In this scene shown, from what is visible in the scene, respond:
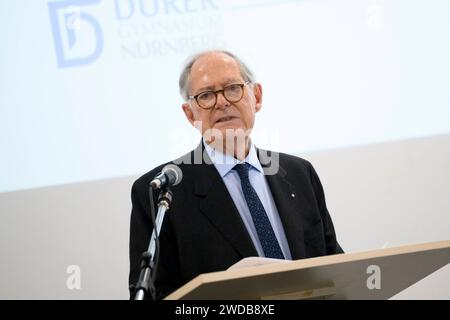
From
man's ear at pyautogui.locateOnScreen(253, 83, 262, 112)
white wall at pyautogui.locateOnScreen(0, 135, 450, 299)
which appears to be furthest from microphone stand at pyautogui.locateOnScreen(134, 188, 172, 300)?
white wall at pyautogui.locateOnScreen(0, 135, 450, 299)

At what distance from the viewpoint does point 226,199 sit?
8.11 feet

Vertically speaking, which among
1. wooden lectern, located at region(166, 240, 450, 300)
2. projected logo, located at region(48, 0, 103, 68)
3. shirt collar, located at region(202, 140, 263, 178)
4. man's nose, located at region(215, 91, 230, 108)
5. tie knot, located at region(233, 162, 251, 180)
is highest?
projected logo, located at region(48, 0, 103, 68)

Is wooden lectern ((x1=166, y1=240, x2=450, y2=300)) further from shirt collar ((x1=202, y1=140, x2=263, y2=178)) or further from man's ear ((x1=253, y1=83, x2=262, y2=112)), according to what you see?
man's ear ((x1=253, y1=83, x2=262, y2=112))

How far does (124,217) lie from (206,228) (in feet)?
4.29

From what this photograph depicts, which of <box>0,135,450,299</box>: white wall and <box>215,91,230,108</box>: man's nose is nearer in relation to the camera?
<box>215,91,230,108</box>: man's nose

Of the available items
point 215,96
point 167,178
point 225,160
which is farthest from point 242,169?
point 167,178

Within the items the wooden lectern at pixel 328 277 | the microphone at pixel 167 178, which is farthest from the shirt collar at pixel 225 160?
the wooden lectern at pixel 328 277

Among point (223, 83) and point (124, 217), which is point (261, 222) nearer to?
point (223, 83)

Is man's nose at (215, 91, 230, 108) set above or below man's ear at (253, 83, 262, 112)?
below

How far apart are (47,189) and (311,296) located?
6.88 feet

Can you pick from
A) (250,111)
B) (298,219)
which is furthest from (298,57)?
(298,219)

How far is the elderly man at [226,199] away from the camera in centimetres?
238

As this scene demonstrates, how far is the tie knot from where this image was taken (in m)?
2.56
